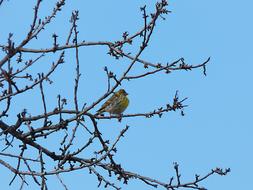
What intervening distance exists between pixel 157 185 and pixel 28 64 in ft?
6.10

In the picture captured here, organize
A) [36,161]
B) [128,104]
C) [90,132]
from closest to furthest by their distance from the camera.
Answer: [36,161]
[90,132]
[128,104]

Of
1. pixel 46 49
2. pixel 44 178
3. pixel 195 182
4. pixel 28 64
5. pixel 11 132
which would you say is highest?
pixel 46 49

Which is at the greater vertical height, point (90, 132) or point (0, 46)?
point (0, 46)

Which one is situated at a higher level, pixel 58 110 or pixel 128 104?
pixel 128 104

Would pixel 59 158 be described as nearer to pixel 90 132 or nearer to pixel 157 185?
pixel 90 132

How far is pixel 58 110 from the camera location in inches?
227

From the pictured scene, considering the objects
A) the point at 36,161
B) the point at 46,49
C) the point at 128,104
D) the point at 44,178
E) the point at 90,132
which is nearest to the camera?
the point at 44,178

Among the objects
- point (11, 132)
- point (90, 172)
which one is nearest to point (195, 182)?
point (90, 172)

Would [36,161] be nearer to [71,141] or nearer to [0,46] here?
[71,141]

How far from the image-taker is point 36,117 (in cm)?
606

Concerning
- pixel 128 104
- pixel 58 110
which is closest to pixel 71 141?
pixel 58 110

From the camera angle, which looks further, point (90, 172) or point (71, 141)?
point (90, 172)

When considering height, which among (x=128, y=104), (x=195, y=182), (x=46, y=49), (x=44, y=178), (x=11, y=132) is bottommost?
(x=44, y=178)

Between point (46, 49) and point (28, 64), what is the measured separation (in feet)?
2.16
